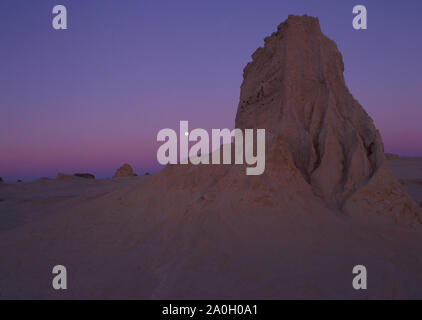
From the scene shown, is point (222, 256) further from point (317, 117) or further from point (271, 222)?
point (317, 117)

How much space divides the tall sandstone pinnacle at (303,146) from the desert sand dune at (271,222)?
25mm

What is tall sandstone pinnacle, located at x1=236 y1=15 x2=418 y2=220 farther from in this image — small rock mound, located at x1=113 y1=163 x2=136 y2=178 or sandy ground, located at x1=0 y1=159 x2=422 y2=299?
small rock mound, located at x1=113 y1=163 x2=136 y2=178

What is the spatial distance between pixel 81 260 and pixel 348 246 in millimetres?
4094

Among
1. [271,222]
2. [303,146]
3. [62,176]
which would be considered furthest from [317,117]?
[62,176]

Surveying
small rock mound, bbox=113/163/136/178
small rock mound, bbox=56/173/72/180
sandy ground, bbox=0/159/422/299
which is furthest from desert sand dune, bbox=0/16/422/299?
small rock mound, bbox=113/163/136/178

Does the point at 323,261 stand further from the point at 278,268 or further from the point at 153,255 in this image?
the point at 153,255

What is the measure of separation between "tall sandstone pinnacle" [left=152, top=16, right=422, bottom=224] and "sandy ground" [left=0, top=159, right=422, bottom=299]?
0.91 feet

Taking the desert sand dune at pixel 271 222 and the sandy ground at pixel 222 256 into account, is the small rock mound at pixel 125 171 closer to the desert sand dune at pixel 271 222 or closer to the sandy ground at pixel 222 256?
the desert sand dune at pixel 271 222

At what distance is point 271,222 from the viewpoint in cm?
433

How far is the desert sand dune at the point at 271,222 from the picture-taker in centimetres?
347

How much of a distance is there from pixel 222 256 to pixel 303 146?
9.74ft

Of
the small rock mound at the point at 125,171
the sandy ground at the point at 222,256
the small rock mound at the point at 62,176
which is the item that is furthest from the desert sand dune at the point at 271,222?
the small rock mound at the point at 125,171

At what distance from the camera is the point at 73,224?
232 inches
